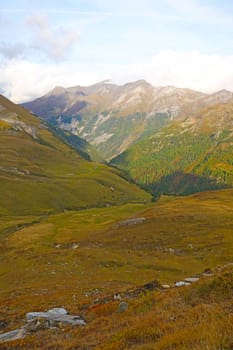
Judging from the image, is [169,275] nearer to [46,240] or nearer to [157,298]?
[157,298]

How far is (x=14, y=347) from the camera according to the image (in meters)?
18.3

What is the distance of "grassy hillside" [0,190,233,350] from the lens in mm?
15148

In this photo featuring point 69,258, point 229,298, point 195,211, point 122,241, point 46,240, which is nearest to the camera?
point 229,298

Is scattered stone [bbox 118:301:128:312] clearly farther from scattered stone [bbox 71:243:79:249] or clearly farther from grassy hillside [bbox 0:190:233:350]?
scattered stone [bbox 71:243:79:249]

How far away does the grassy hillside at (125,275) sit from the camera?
1515 cm

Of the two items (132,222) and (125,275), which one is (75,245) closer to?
(132,222)

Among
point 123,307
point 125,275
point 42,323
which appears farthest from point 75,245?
point 42,323

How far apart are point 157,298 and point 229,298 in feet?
16.2

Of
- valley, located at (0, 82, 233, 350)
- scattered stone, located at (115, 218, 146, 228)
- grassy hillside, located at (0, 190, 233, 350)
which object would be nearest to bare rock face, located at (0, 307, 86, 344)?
valley, located at (0, 82, 233, 350)

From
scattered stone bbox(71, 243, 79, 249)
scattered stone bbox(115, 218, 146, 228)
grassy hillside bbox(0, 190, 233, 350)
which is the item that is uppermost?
grassy hillside bbox(0, 190, 233, 350)

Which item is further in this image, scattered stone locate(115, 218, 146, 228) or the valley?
scattered stone locate(115, 218, 146, 228)

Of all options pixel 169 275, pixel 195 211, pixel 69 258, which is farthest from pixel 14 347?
pixel 195 211

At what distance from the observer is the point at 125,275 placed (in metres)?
64.8

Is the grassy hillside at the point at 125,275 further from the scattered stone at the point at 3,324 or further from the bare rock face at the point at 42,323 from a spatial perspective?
the bare rock face at the point at 42,323
